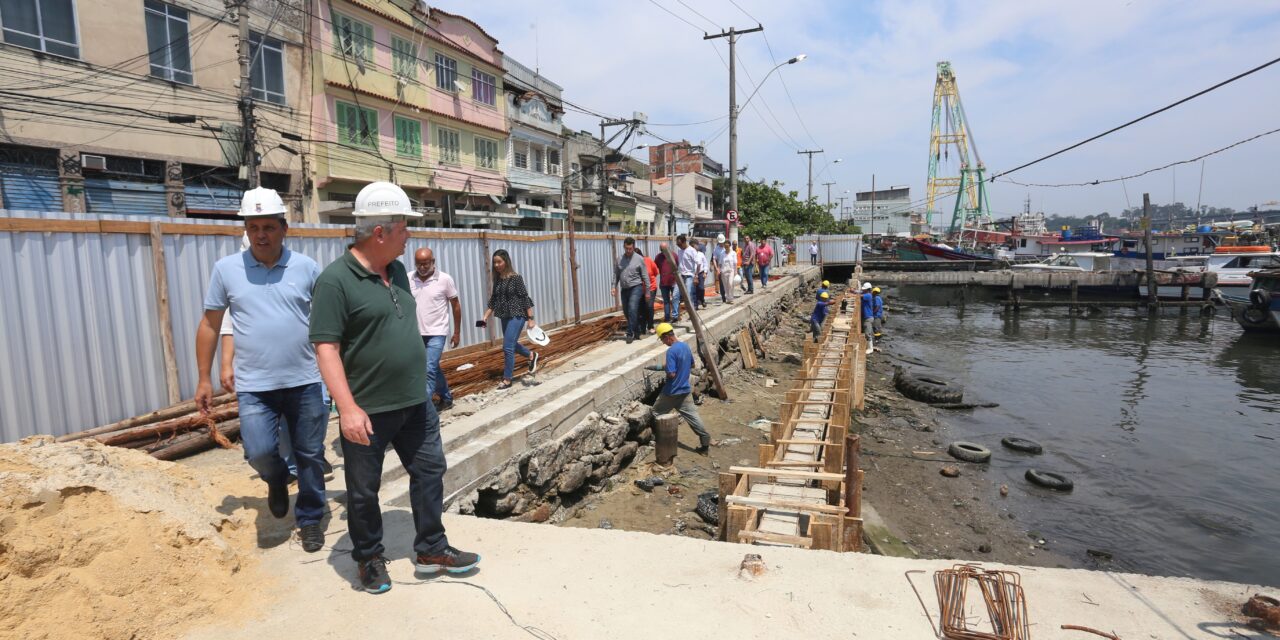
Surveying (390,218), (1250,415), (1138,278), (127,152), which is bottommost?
(1250,415)

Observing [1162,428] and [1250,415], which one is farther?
[1250,415]

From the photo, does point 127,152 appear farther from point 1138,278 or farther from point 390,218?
point 1138,278

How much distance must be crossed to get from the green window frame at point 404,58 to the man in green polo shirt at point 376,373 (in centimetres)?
2208

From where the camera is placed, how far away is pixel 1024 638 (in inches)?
96.7

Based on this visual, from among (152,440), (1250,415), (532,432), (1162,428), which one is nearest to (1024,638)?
(532,432)

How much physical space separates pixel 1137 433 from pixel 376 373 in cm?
1433

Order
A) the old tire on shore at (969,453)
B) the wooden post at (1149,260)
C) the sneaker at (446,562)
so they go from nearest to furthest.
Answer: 1. the sneaker at (446,562)
2. the old tire on shore at (969,453)
3. the wooden post at (1149,260)

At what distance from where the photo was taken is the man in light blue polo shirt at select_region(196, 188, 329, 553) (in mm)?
3137

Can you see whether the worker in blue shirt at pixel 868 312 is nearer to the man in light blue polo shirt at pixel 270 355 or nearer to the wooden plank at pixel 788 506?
the wooden plank at pixel 788 506

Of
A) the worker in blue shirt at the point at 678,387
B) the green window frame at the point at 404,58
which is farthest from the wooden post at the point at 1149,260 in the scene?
the green window frame at the point at 404,58

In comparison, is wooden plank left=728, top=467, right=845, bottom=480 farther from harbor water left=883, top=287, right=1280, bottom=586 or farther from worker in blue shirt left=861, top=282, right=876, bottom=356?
worker in blue shirt left=861, top=282, right=876, bottom=356

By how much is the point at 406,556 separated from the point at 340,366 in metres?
1.22

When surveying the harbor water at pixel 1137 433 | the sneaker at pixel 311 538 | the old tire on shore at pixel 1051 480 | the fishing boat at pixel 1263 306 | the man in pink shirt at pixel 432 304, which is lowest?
the harbor water at pixel 1137 433

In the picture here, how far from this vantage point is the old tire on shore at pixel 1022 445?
34.5 ft
